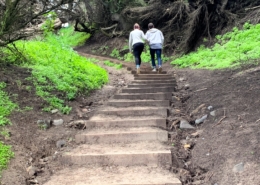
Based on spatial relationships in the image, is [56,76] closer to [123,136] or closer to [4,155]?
[123,136]

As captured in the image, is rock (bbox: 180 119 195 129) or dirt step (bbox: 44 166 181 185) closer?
dirt step (bbox: 44 166 181 185)

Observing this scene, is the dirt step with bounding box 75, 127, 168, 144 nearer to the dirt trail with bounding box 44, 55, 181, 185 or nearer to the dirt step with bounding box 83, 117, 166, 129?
the dirt trail with bounding box 44, 55, 181, 185

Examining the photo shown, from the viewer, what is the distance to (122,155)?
451cm

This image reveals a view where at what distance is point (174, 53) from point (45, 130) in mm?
11463

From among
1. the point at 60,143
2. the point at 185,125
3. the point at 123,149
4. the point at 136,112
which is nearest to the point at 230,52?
the point at 136,112

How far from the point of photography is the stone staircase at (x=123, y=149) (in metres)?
4.07

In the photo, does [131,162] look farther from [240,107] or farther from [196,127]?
[240,107]

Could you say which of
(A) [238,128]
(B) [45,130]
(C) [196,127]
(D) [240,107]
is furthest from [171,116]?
(B) [45,130]

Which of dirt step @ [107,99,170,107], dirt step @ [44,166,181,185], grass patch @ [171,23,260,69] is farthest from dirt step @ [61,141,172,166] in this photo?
grass patch @ [171,23,260,69]

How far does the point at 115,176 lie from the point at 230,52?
27.7 feet

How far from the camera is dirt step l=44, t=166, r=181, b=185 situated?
12.7ft

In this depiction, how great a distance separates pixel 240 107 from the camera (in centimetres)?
504

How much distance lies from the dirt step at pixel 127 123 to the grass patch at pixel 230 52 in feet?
14.4

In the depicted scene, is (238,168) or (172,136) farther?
(172,136)
